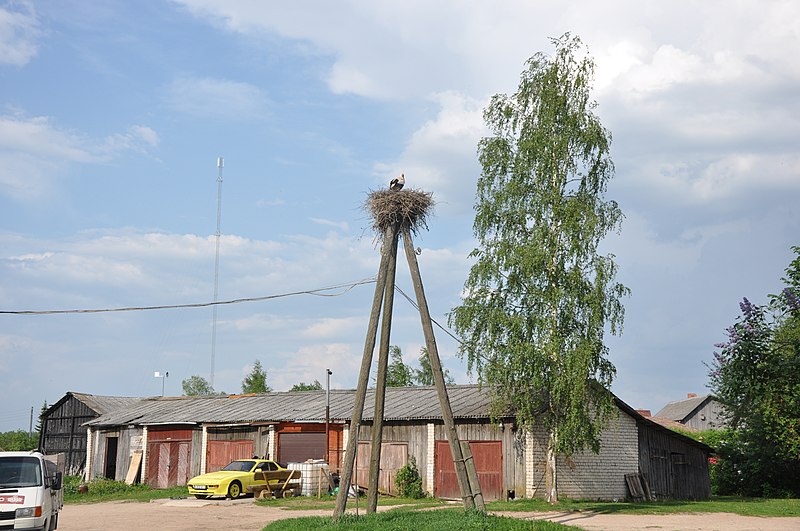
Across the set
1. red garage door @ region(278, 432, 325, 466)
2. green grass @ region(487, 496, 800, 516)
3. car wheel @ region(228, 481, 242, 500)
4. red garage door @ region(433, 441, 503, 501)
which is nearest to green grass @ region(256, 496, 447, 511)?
red garage door @ region(433, 441, 503, 501)

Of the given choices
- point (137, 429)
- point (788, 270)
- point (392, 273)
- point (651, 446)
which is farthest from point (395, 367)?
point (392, 273)

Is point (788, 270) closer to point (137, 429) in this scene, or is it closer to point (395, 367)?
point (137, 429)

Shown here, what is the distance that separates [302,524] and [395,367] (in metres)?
58.3

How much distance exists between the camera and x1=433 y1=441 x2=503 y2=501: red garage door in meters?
31.0

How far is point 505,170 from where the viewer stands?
28672 millimetres

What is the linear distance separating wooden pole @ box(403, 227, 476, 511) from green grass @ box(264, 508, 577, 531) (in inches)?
23.7

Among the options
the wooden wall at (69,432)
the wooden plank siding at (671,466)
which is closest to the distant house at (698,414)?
the wooden plank siding at (671,466)

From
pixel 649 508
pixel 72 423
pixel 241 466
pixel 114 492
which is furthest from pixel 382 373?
pixel 72 423

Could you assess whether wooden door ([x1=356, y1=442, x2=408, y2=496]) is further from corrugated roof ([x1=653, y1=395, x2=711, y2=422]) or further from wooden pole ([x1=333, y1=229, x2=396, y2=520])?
corrugated roof ([x1=653, y1=395, x2=711, y2=422])

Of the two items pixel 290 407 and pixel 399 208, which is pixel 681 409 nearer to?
pixel 290 407

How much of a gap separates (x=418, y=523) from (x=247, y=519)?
27.9 ft

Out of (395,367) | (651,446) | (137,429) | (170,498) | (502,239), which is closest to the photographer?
(502,239)

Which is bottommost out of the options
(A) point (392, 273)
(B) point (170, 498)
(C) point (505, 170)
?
(B) point (170, 498)

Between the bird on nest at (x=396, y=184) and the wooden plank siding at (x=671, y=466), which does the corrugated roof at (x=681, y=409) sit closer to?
the wooden plank siding at (x=671, y=466)
